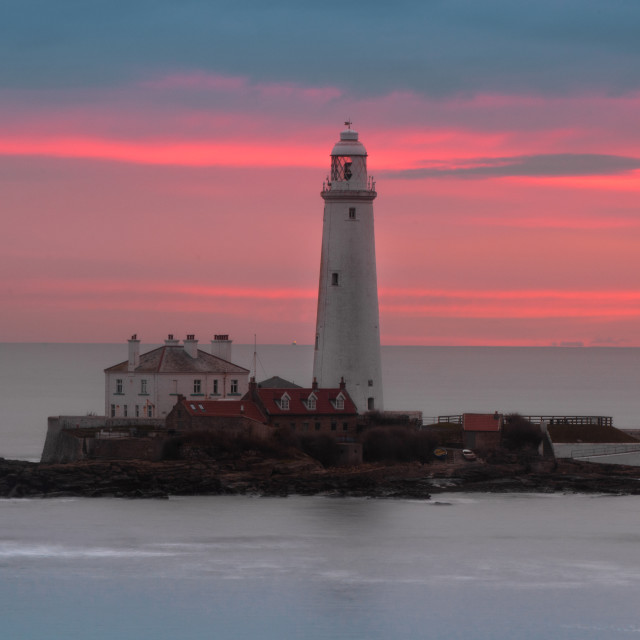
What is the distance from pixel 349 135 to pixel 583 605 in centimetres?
2079

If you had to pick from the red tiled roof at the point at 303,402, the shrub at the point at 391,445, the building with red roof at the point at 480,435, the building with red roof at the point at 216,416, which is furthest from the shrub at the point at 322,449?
the building with red roof at the point at 480,435

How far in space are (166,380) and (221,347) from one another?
413 centimetres

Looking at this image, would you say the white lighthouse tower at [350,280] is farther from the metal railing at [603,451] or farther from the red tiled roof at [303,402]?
the metal railing at [603,451]

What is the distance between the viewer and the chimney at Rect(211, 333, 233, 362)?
52.9 m

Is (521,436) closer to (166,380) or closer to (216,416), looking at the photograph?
(216,416)

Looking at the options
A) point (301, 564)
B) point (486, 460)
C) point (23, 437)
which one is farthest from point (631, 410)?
point (301, 564)

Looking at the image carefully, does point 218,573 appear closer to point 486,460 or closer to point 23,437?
point 486,460

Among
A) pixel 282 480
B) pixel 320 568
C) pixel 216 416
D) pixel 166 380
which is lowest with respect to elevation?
pixel 320 568

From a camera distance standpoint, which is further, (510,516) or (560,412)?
(560,412)

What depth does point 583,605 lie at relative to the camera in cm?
3325

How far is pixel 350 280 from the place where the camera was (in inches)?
1907

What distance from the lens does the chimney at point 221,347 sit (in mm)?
52906

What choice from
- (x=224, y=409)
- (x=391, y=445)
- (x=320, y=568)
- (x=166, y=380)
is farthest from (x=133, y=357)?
(x=320, y=568)

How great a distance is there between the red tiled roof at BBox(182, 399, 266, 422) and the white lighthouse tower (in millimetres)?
3399
